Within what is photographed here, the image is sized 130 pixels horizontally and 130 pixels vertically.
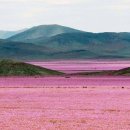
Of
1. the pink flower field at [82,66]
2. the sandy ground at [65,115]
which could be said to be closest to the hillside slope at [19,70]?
the pink flower field at [82,66]

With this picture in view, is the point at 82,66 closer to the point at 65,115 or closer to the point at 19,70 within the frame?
the point at 19,70

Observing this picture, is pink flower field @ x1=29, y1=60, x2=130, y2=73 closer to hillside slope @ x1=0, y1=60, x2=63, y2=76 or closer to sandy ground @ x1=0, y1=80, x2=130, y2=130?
hillside slope @ x1=0, y1=60, x2=63, y2=76

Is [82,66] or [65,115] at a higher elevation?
[82,66]

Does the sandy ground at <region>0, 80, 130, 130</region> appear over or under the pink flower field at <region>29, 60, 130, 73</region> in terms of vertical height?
under

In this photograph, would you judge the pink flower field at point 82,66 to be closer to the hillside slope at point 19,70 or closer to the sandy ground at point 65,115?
the hillside slope at point 19,70

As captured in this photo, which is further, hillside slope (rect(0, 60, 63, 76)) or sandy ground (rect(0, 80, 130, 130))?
hillside slope (rect(0, 60, 63, 76))

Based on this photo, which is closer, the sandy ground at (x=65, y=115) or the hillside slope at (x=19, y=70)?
the sandy ground at (x=65, y=115)

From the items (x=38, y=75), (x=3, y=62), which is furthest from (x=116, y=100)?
(x=3, y=62)

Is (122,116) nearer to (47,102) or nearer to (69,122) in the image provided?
(69,122)

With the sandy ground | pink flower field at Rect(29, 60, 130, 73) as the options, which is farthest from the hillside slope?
the sandy ground

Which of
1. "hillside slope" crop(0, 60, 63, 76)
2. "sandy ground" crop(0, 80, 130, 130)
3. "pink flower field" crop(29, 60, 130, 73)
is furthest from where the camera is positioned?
"pink flower field" crop(29, 60, 130, 73)

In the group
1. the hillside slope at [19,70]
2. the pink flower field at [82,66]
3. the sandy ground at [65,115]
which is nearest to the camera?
the sandy ground at [65,115]

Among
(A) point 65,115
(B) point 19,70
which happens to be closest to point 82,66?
(B) point 19,70

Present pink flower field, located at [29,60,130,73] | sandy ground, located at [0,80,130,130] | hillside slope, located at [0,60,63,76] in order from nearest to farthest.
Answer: sandy ground, located at [0,80,130,130] < hillside slope, located at [0,60,63,76] < pink flower field, located at [29,60,130,73]
